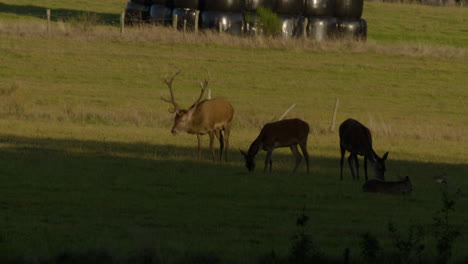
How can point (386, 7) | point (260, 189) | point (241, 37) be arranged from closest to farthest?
1. point (260, 189)
2. point (241, 37)
3. point (386, 7)

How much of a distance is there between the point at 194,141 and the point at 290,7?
33.8 meters

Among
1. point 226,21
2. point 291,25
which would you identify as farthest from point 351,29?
point 226,21

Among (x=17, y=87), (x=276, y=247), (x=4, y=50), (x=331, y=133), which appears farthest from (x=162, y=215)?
(x=4, y=50)

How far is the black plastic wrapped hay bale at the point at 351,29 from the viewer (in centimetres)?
6275

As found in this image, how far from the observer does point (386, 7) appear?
9969 cm

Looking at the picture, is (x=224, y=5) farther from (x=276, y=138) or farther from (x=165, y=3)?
(x=276, y=138)

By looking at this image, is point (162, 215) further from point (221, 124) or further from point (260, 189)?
point (221, 124)

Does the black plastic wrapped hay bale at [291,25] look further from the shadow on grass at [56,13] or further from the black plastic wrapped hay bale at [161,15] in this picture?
the shadow on grass at [56,13]

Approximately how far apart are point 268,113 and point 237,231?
79.7 feet

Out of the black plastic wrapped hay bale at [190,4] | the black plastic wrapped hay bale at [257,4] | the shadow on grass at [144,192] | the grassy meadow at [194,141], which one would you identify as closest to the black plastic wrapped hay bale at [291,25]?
the black plastic wrapped hay bale at [257,4]

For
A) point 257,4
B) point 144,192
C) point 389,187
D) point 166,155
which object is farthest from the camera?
point 257,4

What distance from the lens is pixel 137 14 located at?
66500 mm

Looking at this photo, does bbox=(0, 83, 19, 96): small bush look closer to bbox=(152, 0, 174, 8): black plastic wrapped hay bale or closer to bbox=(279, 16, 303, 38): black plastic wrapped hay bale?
bbox=(279, 16, 303, 38): black plastic wrapped hay bale

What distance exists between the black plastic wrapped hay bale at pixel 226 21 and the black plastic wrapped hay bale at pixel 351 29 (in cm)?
580
